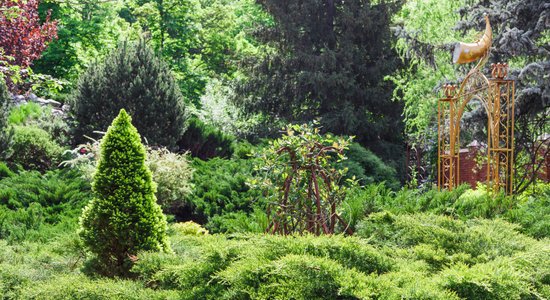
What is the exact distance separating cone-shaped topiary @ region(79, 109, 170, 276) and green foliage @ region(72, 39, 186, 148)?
7209 millimetres

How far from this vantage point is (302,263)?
13.2 feet

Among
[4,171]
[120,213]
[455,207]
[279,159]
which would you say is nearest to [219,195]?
[4,171]

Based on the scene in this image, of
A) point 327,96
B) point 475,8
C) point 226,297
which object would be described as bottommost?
point 226,297

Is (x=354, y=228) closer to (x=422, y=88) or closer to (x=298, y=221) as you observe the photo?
(x=298, y=221)

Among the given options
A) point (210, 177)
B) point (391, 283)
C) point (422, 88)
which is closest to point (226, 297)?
point (391, 283)

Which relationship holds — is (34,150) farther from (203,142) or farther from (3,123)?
(203,142)

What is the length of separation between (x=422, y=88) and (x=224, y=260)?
38.1 feet

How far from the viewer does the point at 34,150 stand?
12398 millimetres

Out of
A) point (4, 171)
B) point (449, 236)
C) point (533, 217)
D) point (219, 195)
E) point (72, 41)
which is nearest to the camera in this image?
point (449, 236)

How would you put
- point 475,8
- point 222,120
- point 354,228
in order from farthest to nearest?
point 222,120 < point 475,8 < point 354,228

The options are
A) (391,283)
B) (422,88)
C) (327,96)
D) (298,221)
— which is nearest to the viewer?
(391,283)

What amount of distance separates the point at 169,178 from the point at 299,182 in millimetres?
4236

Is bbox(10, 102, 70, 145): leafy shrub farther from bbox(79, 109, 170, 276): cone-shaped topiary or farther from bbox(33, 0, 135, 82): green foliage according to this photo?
bbox(79, 109, 170, 276): cone-shaped topiary

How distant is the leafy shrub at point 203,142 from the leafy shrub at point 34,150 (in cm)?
263
